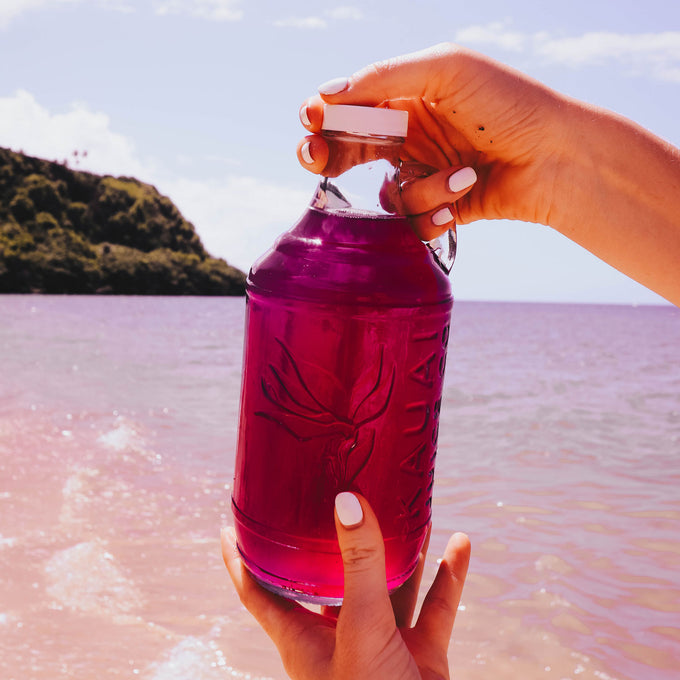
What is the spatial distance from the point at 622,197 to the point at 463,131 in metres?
0.44

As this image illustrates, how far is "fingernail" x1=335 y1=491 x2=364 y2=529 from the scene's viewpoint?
1.30 m

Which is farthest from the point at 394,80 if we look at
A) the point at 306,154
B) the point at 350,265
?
the point at 350,265

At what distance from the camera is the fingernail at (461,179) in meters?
1.59

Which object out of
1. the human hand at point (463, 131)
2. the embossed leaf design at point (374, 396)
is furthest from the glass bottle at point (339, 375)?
the human hand at point (463, 131)

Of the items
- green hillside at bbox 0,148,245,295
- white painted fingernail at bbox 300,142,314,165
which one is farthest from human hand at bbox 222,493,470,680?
green hillside at bbox 0,148,245,295

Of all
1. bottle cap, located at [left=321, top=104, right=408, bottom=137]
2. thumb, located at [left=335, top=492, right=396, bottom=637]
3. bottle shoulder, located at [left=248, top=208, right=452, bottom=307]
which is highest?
bottle cap, located at [left=321, top=104, right=408, bottom=137]

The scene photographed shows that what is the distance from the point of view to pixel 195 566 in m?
3.97

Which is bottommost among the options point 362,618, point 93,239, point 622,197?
point 93,239

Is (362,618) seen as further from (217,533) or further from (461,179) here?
(217,533)

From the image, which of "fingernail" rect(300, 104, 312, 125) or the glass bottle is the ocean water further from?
"fingernail" rect(300, 104, 312, 125)

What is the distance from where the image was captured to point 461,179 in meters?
1.59

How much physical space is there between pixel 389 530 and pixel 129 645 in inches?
87.4

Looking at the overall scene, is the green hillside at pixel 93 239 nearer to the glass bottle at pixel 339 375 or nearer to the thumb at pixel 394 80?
the thumb at pixel 394 80

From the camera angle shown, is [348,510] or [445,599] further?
[445,599]
